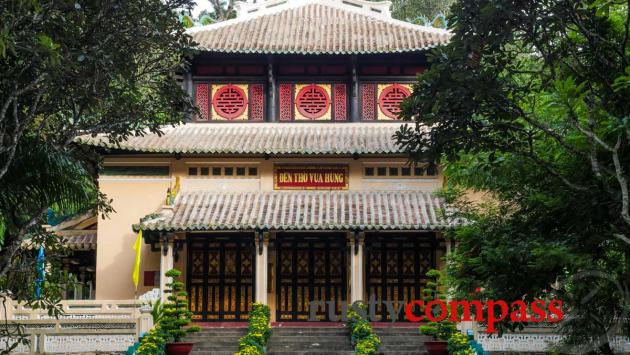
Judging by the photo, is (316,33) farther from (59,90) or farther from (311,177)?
(59,90)

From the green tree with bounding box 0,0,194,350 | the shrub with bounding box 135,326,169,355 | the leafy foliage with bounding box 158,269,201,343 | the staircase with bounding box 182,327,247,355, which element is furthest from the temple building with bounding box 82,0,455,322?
the green tree with bounding box 0,0,194,350

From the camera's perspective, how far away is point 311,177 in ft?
72.3

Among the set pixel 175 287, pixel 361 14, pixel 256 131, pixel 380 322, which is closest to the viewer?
pixel 175 287

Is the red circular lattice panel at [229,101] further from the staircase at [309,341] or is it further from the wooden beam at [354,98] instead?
the staircase at [309,341]

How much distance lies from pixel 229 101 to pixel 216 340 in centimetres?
717

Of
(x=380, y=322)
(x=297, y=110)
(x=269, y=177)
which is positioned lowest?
(x=380, y=322)

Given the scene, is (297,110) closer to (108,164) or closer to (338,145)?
(338,145)

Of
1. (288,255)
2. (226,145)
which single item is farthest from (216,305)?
(226,145)

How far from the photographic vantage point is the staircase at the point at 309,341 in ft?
59.2

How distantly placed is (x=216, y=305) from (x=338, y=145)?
4989 millimetres

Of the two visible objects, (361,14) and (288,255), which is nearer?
(288,255)

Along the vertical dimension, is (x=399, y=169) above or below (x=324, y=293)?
above

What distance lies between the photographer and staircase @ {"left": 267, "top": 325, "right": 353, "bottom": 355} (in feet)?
59.2

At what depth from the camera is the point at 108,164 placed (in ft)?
71.6
